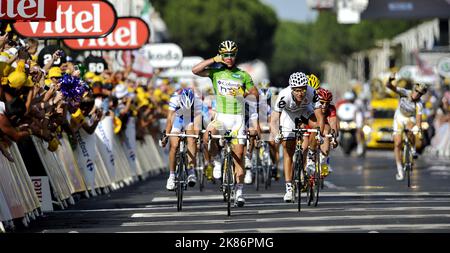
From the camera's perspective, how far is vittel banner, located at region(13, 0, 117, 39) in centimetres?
2558

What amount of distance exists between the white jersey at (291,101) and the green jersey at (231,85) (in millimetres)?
456

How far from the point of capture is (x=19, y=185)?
17562mm

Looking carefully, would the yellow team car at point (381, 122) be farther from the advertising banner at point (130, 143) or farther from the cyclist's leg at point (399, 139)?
the cyclist's leg at point (399, 139)

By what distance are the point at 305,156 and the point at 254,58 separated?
377ft

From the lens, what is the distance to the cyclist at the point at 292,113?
19.8 meters

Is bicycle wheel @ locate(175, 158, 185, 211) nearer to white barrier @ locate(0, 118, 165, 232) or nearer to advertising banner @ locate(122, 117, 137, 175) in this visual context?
white barrier @ locate(0, 118, 165, 232)

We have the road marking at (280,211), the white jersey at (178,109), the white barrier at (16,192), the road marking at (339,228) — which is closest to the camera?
the road marking at (339,228)

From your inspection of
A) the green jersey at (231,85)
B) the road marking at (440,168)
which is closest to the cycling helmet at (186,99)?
the green jersey at (231,85)

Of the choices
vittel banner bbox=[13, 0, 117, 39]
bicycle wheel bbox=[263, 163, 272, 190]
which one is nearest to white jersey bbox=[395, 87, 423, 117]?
bicycle wheel bbox=[263, 163, 272, 190]

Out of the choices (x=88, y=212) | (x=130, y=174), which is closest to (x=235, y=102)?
(x=88, y=212)

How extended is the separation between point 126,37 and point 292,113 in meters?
11.3

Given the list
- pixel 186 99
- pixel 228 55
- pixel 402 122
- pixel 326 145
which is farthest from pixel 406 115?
pixel 228 55
